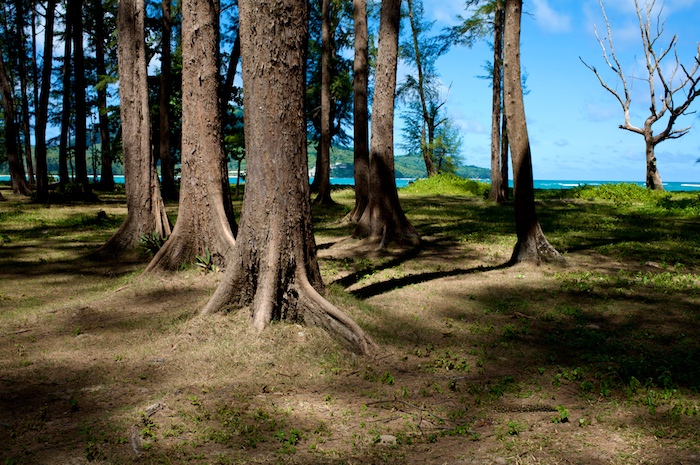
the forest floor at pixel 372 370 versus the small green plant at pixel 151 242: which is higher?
the small green plant at pixel 151 242

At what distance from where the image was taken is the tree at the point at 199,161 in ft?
27.9

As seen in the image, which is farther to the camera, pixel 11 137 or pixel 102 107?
pixel 102 107

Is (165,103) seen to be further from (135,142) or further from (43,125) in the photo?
(135,142)

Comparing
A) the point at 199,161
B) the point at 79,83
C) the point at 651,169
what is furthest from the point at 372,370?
the point at 651,169

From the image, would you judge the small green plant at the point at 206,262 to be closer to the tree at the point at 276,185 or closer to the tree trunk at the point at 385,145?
the tree at the point at 276,185

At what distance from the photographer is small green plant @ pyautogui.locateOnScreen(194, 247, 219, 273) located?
27.6ft

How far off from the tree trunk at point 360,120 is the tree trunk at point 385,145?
2.37m

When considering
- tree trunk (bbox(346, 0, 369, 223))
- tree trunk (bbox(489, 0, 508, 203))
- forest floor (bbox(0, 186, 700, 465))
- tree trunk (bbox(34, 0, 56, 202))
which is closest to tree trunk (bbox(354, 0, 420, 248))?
forest floor (bbox(0, 186, 700, 465))

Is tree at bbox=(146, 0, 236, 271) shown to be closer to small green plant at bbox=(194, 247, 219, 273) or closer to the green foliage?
small green plant at bbox=(194, 247, 219, 273)

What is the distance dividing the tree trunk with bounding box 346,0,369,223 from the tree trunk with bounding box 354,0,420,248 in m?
2.37

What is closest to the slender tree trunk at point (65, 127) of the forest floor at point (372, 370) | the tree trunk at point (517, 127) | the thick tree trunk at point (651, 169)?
the forest floor at point (372, 370)

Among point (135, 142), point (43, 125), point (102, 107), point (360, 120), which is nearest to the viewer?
point (135, 142)

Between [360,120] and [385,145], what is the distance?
3.32 m

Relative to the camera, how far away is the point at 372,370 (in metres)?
5.32
